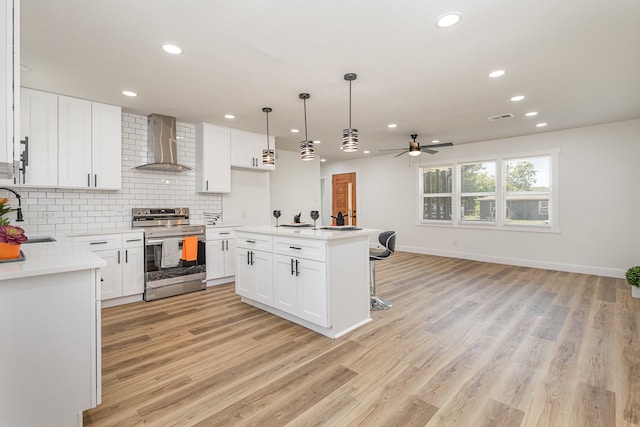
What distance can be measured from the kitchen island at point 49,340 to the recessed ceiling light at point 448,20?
2722 millimetres

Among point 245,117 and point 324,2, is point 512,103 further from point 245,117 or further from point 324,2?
point 245,117

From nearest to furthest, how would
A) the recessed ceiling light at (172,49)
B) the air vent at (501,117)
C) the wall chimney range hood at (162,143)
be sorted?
the recessed ceiling light at (172,49)
the wall chimney range hood at (162,143)
the air vent at (501,117)

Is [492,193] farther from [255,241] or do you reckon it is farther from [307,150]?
[255,241]

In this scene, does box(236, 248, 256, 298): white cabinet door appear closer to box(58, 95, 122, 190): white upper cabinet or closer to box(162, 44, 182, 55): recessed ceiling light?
box(58, 95, 122, 190): white upper cabinet

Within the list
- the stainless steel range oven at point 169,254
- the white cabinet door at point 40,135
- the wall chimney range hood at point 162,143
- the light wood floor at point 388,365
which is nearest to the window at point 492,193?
the light wood floor at point 388,365

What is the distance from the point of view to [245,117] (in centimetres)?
449

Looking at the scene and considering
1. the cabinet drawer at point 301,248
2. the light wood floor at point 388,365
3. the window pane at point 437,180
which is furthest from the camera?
the window pane at point 437,180

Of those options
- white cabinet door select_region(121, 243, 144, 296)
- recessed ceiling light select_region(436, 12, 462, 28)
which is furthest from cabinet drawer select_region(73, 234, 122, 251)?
recessed ceiling light select_region(436, 12, 462, 28)

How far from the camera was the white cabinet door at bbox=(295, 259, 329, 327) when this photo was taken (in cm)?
280

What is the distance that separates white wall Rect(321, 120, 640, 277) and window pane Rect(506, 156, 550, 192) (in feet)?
0.70

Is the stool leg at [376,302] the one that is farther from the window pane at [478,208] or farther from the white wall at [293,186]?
the window pane at [478,208]

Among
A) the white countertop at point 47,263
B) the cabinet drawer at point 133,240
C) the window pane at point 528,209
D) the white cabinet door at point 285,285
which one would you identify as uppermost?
the window pane at point 528,209

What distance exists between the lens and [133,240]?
12.8ft

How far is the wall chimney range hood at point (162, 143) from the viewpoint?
4328mm
